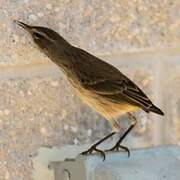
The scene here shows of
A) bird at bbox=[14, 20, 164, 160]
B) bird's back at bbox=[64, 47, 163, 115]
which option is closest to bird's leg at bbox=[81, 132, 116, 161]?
bird at bbox=[14, 20, 164, 160]

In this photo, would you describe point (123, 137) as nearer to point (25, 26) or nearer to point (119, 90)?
point (119, 90)

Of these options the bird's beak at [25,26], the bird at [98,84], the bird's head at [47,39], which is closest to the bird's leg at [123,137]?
the bird at [98,84]

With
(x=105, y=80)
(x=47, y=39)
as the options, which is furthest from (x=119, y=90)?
(x=47, y=39)

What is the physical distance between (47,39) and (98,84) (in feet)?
0.73

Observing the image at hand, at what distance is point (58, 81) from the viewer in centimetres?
260

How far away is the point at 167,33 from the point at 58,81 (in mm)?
420

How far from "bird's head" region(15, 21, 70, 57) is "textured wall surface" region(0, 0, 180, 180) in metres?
0.03

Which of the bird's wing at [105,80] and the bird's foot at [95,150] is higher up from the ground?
the bird's wing at [105,80]

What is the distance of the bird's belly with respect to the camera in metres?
2.58

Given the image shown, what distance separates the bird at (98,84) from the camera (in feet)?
8.38

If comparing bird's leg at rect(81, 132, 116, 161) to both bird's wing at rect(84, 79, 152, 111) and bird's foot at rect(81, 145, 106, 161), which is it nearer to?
bird's foot at rect(81, 145, 106, 161)

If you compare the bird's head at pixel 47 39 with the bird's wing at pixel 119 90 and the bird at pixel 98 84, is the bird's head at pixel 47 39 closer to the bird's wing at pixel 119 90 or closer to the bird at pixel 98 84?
the bird at pixel 98 84

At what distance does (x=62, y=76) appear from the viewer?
2.62m

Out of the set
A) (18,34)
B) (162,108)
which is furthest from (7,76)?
(162,108)
